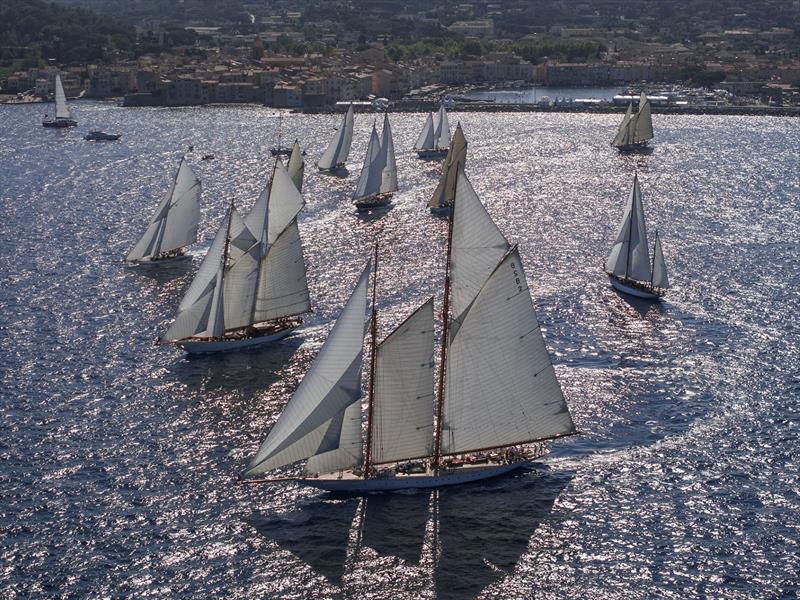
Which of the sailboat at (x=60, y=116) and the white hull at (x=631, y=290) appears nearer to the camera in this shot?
the white hull at (x=631, y=290)

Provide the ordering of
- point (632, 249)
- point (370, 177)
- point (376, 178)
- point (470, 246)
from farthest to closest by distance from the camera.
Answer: point (376, 178)
point (370, 177)
point (632, 249)
point (470, 246)

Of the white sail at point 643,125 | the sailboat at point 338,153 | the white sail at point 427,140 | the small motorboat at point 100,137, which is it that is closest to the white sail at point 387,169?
the sailboat at point 338,153

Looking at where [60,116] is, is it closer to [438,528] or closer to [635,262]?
[635,262]

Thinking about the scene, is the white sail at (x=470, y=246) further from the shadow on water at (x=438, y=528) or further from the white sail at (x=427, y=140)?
the white sail at (x=427, y=140)

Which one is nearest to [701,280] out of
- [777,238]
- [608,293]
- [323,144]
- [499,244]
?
[608,293]

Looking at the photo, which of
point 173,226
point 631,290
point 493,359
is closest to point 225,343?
point 493,359

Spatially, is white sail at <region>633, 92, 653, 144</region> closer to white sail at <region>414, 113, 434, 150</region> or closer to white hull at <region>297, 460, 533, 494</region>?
white sail at <region>414, 113, 434, 150</region>
